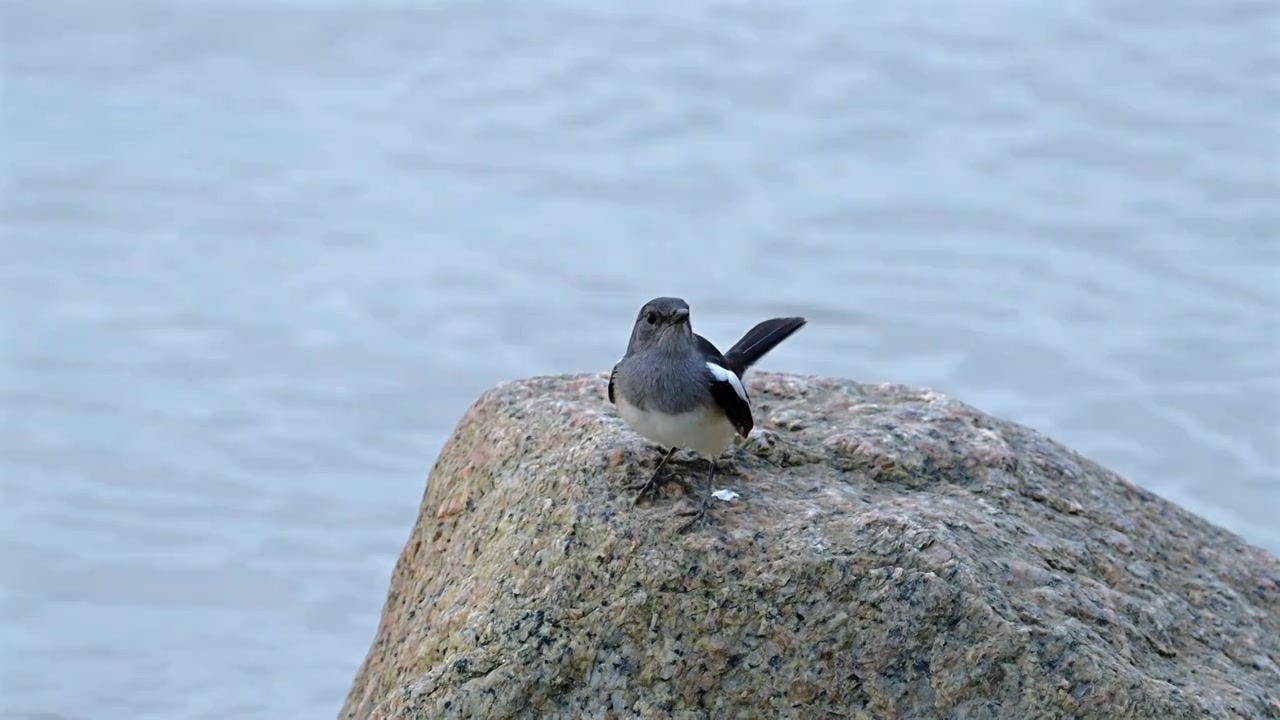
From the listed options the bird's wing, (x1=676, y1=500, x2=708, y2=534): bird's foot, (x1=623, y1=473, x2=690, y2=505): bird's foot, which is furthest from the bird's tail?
(x1=676, y1=500, x2=708, y2=534): bird's foot

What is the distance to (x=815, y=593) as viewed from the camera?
508cm

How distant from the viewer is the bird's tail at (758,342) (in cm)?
639

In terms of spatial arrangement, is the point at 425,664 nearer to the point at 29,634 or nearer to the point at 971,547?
the point at 971,547

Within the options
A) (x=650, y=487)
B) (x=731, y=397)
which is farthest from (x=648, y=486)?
(x=731, y=397)

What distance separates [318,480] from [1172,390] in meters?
5.36

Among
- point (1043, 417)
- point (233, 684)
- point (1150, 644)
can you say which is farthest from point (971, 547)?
point (1043, 417)

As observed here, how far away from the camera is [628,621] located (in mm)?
5086

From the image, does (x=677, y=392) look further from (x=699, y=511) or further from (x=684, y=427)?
(x=699, y=511)

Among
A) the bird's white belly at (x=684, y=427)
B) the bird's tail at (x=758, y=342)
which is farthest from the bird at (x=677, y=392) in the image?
the bird's tail at (x=758, y=342)

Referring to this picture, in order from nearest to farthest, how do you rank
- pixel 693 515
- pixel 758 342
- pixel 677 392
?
pixel 693 515 → pixel 677 392 → pixel 758 342

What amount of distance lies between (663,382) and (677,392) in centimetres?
6

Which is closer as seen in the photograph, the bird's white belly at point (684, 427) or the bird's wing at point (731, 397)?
the bird's white belly at point (684, 427)

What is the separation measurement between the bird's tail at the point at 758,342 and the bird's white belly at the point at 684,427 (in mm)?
629

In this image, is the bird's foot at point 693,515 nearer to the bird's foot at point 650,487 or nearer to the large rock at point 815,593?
the large rock at point 815,593
